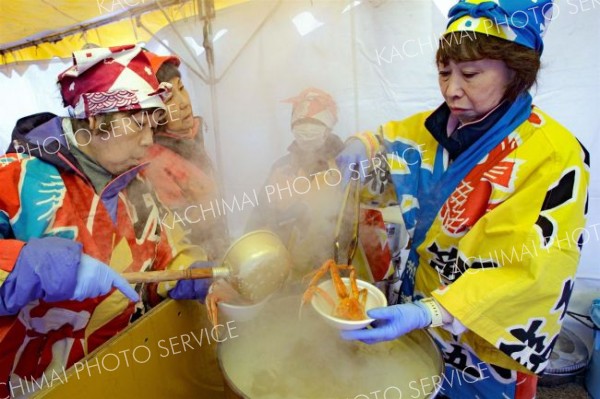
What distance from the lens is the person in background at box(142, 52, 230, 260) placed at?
2367mm

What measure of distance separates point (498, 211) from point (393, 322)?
1.73 ft

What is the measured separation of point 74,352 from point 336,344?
104cm

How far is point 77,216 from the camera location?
1.36 m

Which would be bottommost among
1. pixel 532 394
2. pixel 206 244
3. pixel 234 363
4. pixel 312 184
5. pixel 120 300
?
pixel 532 394

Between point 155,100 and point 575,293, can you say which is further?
point 575,293

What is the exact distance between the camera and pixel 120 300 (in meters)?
1.49

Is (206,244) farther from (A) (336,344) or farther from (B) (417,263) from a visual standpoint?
(B) (417,263)

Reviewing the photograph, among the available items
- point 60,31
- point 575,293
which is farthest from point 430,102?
point 60,31

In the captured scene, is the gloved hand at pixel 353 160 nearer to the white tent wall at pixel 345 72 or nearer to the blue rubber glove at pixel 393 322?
the blue rubber glove at pixel 393 322

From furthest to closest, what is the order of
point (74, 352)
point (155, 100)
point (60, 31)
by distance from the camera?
point (60, 31)
point (155, 100)
point (74, 352)

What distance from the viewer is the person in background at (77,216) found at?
114cm

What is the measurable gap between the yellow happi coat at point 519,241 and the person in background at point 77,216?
104 cm

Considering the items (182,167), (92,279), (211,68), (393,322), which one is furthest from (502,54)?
(211,68)

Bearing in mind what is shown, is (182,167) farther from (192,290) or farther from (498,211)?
(498,211)
